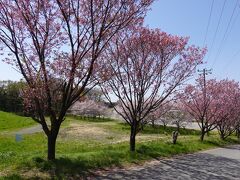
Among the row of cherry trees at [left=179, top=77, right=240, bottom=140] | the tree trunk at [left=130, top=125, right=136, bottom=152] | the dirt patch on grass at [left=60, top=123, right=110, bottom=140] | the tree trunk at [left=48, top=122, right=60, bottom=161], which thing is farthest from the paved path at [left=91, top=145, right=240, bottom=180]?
the dirt patch on grass at [left=60, top=123, right=110, bottom=140]

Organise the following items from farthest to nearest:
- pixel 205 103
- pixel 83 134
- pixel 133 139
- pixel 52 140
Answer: pixel 83 134 → pixel 205 103 → pixel 133 139 → pixel 52 140

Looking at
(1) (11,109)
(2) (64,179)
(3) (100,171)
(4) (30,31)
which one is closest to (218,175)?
(3) (100,171)

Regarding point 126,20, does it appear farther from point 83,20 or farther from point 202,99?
point 202,99

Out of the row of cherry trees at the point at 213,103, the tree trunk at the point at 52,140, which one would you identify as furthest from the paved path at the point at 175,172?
the row of cherry trees at the point at 213,103

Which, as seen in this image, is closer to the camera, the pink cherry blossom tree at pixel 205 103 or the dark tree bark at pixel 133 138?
the dark tree bark at pixel 133 138

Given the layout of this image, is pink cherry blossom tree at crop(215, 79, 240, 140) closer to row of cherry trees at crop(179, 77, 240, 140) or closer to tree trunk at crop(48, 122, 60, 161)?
row of cherry trees at crop(179, 77, 240, 140)

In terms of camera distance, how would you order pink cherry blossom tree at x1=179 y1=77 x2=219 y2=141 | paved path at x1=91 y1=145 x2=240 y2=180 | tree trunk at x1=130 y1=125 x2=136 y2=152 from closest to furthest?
paved path at x1=91 y1=145 x2=240 y2=180 → tree trunk at x1=130 y1=125 x2=136 y2=152 → pink cherry blossom tree at x1=179 y1=77 x2=219 y2=141

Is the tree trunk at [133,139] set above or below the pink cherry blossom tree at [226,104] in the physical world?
below

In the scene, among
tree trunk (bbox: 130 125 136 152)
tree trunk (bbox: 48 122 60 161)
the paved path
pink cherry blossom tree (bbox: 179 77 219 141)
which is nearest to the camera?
the paved path

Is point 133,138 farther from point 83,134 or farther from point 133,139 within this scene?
point 83,134

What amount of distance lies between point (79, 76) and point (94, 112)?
87.1 m

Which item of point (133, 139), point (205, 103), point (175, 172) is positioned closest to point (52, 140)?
point (175, 172)

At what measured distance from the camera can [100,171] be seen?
1259cm

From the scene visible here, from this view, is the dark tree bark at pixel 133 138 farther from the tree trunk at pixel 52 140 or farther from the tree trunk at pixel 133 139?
the tree trunk at pixel 52 140
